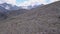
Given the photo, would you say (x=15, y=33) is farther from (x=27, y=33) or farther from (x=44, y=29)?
(x=44, y=29)

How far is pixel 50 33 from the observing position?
32594 millimetres

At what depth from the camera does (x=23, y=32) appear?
35.5 meters

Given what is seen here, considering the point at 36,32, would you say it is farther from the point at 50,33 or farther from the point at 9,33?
the point at 9,33

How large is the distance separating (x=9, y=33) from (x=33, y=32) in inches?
247

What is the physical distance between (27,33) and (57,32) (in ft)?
19.5

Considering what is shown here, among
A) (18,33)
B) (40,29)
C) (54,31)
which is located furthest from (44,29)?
(18,33)

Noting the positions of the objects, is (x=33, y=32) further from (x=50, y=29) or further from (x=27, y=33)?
(x=50, y=29)

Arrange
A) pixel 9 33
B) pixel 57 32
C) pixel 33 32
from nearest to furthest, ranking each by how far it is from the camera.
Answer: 1. pixel 57 32
2. pixel 33 32
3. pixel 9 33

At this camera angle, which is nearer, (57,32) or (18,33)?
(57,32)

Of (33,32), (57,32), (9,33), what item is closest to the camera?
(57,32)

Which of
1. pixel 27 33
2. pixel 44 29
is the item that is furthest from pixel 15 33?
pixel 44 29

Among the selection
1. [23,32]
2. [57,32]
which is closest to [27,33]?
[23,32]

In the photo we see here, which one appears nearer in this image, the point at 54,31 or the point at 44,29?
the point at 54,31

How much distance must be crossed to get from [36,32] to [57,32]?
4.08m
